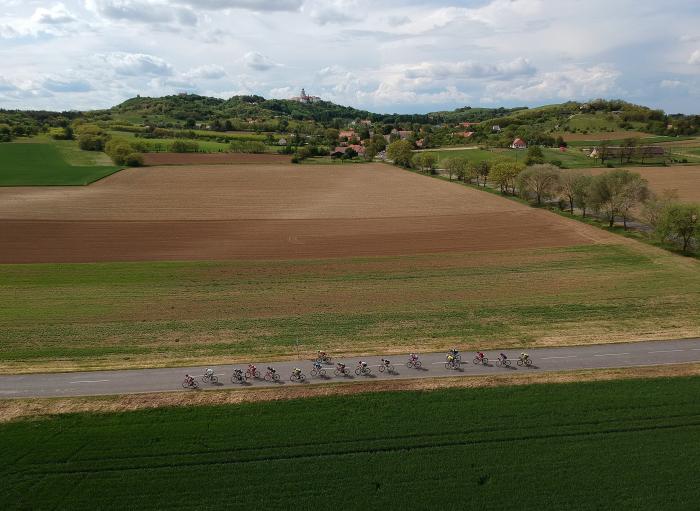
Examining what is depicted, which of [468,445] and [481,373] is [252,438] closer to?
[468,445]

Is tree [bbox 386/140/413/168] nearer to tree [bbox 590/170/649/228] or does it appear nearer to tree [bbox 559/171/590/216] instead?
tree [bbox 559/171/590/216]

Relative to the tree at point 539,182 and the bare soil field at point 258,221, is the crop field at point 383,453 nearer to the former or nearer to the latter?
the bare soil field at point 258,221

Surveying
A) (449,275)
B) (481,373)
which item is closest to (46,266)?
(449,275)

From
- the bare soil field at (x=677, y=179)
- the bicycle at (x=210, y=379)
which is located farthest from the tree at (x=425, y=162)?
the bicycle at (x=210, y=379)

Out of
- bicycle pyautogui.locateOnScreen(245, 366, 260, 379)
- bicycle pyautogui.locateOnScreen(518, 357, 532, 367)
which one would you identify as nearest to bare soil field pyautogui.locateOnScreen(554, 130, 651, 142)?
bicycle pyautogui.locateOnScreen(518, 357, 532, 367)

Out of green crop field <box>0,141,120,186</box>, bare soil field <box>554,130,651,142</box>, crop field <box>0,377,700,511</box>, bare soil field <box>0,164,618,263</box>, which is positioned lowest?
crop field <box>0,377,700,511</box>
